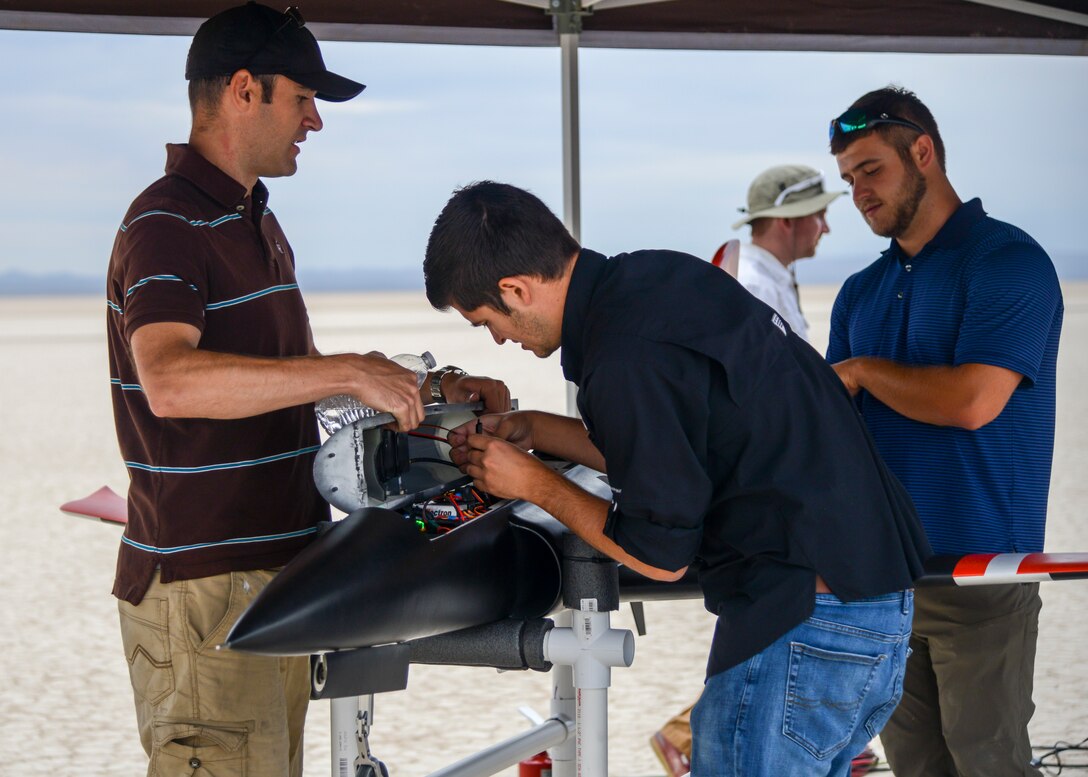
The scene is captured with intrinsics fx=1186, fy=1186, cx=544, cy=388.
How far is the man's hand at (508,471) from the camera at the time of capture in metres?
1.89

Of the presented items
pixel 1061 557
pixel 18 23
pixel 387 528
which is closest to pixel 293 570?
pixel 387 528

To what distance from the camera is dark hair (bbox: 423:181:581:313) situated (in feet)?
5.74

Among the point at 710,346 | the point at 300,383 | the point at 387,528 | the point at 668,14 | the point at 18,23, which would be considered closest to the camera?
the point at 710,346

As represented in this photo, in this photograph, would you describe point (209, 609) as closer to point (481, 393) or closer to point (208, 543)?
point (208, 543)

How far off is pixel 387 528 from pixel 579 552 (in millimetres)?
380

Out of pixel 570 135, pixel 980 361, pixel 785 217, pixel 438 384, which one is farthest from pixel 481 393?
pixel 785 217

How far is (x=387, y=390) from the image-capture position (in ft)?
6.66

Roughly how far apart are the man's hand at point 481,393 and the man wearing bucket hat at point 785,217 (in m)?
1.96

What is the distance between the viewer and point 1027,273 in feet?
8.30

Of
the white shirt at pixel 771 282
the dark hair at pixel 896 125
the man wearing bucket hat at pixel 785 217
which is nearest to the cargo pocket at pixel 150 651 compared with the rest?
the dark hair at pixel 896 125

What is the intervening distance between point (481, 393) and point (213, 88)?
2.72 feet

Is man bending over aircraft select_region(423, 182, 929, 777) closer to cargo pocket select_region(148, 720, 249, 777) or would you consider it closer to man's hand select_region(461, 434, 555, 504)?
man's hand select_region(461, 434, 555, 504)

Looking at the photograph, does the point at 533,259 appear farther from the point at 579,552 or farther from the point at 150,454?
the point at 150,454

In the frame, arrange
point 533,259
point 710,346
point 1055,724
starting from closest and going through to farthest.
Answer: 1. point 710,346
2. point 533,259
3. point 1055,724
